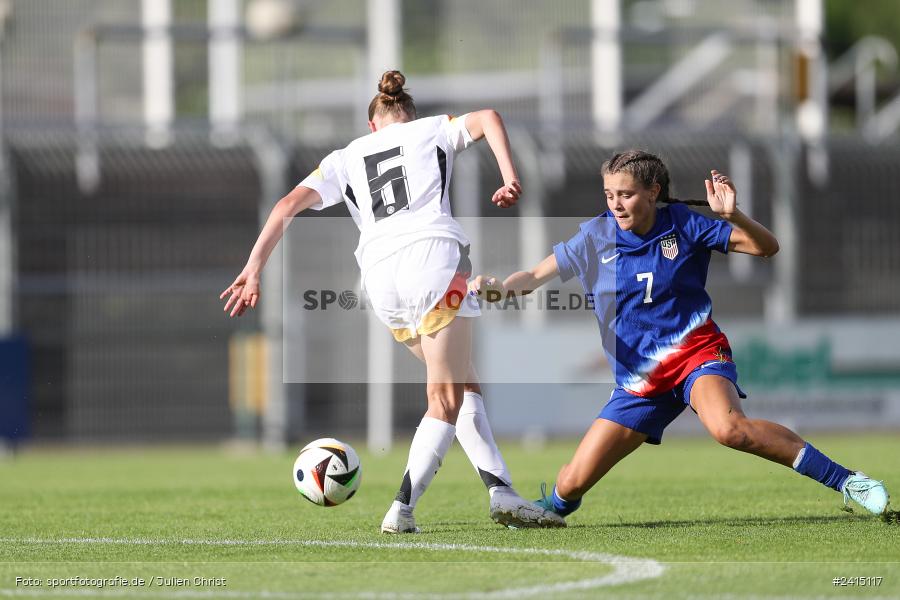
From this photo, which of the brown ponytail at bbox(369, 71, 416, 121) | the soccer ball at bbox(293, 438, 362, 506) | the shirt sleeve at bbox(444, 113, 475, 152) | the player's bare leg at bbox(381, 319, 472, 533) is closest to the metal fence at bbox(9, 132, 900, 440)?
the soccer ball at bbox(293, 438, 362, 506)

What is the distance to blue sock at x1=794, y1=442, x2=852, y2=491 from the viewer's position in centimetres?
Answer: 607

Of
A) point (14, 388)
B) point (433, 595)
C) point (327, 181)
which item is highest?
point (327, 181)

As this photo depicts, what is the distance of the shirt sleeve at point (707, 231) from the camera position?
6223mm

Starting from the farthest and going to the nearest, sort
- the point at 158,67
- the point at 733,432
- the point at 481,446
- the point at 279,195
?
1. the point at 158,67
2. the point at 279,195
3. the point at 481,446
4. the point at 733,432

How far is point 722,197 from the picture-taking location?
233 inches

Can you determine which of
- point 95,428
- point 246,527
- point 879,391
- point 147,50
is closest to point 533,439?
point 879,391

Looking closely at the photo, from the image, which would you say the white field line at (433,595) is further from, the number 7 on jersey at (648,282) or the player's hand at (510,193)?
the player's hand at (510,193)

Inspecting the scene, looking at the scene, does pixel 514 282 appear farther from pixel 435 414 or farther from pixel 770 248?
pixel 770 248

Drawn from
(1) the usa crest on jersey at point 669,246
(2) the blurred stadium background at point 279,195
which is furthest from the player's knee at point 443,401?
(2) the blurred stadium background at point 279,195

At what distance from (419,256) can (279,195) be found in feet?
29.4

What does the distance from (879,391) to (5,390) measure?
912cm

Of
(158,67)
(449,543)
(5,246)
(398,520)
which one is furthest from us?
(158,67)

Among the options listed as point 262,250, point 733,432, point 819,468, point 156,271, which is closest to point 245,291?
point 262,250

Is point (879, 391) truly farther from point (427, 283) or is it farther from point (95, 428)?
point (427, 283)
